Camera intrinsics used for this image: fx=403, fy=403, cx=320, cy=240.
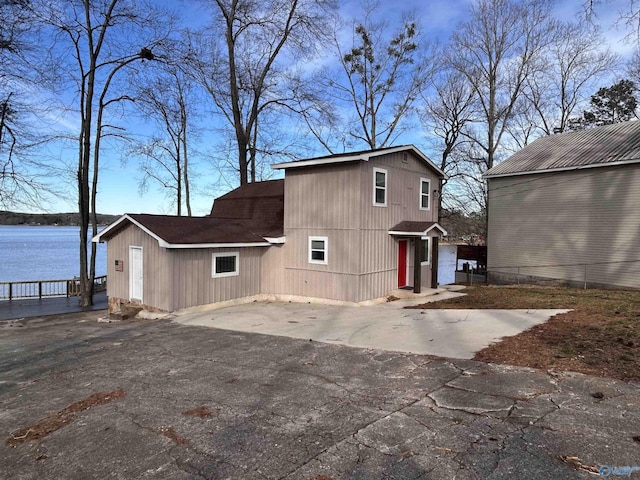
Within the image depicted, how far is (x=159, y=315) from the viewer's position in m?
12.3

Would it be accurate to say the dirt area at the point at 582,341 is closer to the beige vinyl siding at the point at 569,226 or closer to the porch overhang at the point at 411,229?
the porch overhang at the point at 411,229

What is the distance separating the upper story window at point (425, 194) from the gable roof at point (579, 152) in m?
5.82

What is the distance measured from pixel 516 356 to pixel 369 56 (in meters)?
27.7

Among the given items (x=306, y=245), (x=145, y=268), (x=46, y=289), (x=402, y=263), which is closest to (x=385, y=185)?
(x=402, y=263)

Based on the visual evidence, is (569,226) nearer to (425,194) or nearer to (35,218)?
(425,194)

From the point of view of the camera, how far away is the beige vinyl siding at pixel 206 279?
12.3m

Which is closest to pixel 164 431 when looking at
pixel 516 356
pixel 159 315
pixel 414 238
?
pixel 516 356

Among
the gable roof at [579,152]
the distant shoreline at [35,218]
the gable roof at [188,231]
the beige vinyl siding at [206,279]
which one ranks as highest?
the gable roof at [579,152]

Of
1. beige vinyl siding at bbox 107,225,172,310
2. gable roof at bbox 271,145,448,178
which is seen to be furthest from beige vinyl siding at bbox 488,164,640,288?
beige vinyl siding at bbox 107,225,172,310

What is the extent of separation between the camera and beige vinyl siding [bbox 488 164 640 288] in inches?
621

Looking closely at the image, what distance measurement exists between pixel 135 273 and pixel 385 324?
8624 millimetres

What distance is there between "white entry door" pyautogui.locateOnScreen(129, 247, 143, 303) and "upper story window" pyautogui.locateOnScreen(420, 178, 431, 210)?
10.6m

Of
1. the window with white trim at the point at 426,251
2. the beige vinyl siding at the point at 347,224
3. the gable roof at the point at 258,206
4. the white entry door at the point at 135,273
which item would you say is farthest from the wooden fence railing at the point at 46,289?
the window with white trim at the point at 426,251

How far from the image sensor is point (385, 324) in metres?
9.72
